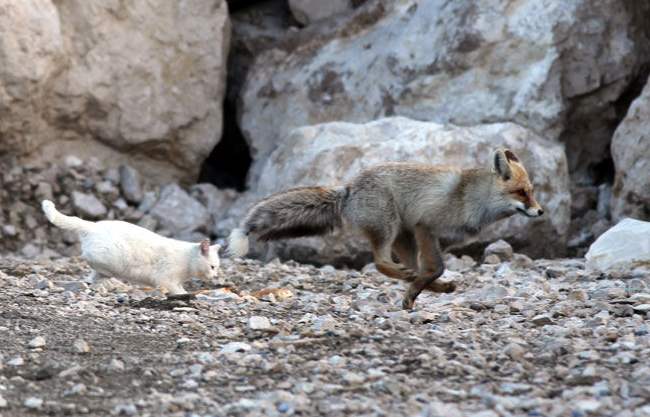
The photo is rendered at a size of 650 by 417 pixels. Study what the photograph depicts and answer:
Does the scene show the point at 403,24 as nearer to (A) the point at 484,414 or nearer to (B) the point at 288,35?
(B) the point at 288,35

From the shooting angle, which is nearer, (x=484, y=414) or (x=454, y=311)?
(x=484, y=414)

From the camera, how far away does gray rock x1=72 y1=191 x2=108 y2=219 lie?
1285 cm

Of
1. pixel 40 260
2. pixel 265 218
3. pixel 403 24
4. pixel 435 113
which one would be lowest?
pixel 40 260

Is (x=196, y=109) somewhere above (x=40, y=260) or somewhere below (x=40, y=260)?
above

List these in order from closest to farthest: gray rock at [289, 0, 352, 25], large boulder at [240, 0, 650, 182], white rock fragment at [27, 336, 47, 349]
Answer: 1. white rock fragment at [27, 336, 47, 349]
2. large boulder at [240, 0, 650, 182]
3. gray rock at [289, 0, 352, 25]

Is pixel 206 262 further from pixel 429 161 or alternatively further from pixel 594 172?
pixel 594 172

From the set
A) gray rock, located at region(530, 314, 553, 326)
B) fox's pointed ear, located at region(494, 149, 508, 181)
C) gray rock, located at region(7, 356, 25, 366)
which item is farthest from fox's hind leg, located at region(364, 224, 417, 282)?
gray rock, located at region(7, 356, 25, 366)

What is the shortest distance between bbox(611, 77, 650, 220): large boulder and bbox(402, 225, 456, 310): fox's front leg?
413cm

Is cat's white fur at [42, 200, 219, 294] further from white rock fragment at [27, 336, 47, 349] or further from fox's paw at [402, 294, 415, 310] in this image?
white rock fragment at [27, 336, 47, 349]

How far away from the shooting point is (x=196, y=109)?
13539mm

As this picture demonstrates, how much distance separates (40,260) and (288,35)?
15.3 ft

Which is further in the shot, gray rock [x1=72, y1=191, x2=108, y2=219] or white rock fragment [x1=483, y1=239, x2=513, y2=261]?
gray rock [x1=72, y1=191, x2=108, y2=219]

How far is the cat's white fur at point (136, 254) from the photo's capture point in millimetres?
8977

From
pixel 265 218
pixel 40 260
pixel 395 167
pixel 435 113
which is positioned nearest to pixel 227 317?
pixel 265 218
